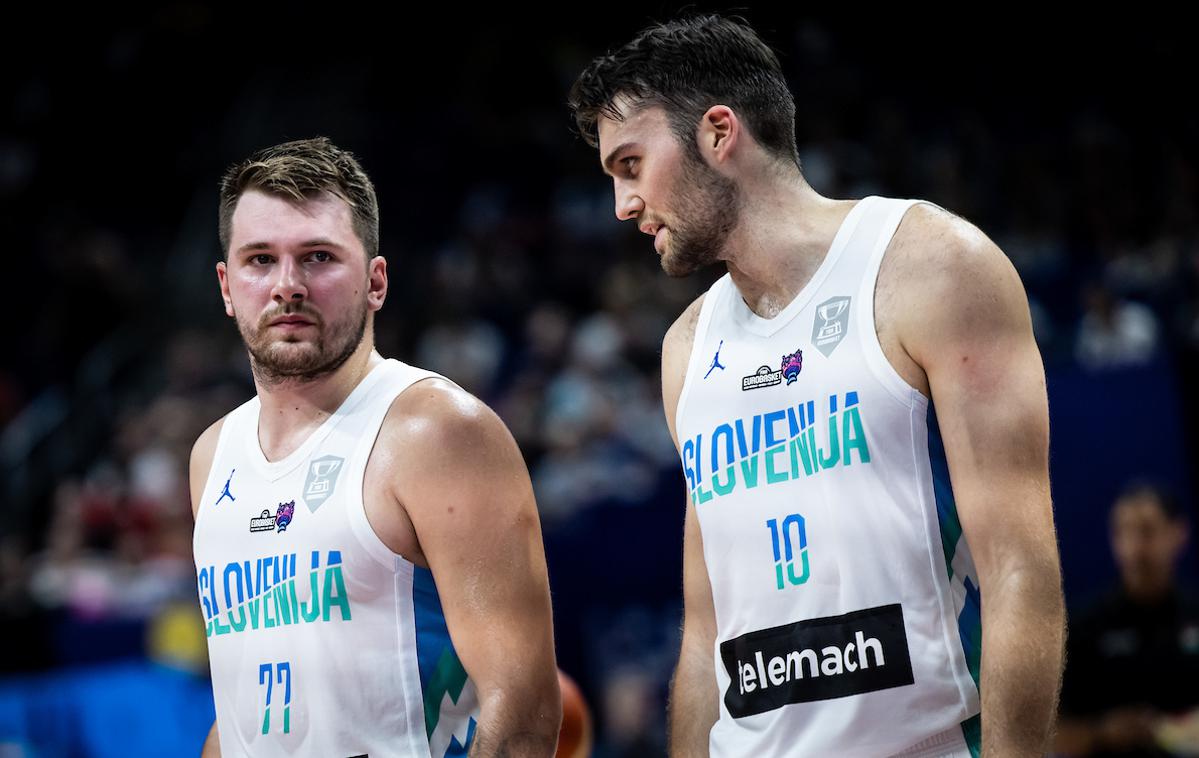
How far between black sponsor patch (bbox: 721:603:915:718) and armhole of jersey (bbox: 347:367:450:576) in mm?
810

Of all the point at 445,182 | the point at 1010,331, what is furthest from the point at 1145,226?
the point at 1010,331

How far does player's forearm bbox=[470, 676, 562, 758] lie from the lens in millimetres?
3180

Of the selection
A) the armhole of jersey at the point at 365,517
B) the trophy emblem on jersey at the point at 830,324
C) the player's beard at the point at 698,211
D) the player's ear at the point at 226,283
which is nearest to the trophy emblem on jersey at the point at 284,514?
the armhole of jersey at the point at 365,517

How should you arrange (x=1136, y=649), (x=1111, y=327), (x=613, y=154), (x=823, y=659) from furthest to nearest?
(x=1111, y=327)
(x=1136, y=649)
(x=613, y=154)
(x=823, y=659)

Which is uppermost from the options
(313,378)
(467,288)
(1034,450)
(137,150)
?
(137,150)

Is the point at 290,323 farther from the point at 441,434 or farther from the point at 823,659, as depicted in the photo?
the point at 823,659

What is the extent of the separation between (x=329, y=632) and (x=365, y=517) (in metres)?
0.27

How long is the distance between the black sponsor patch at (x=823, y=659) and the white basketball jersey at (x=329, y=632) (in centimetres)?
72

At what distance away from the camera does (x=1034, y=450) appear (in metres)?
2.79

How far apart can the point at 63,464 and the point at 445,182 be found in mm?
4916

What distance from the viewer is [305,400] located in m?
3.65

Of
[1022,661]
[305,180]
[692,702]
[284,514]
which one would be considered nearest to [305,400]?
[284,514]

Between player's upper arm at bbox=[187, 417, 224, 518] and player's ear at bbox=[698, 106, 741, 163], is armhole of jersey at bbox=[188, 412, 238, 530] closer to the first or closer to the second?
player's upper arm at bbox=[187, 417, 224, 518]

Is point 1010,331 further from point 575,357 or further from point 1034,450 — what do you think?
point 575,357
